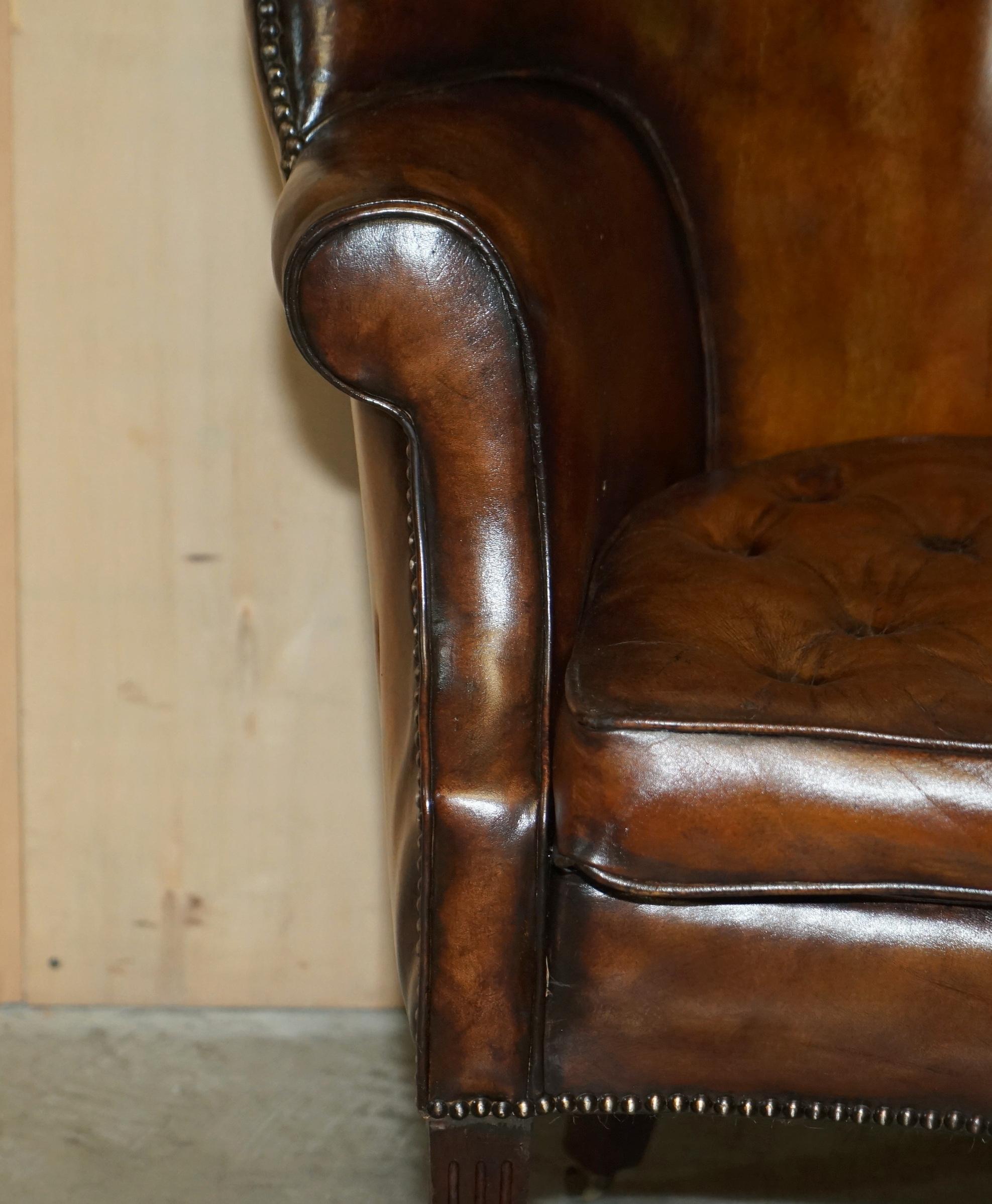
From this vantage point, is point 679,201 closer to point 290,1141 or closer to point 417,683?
point 417,683

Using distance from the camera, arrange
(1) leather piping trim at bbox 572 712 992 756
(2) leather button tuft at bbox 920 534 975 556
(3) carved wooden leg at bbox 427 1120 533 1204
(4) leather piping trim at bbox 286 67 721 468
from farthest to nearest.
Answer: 1. (4) leather piping trim at bbox 286 67 721 468
2. (2) leather button tuft at bbox 920 534 975 556
3. (3) carved wooden leg at bbox 427 1120 533 1204
4. (1) leather piping trim at bbox 572 712 992 756

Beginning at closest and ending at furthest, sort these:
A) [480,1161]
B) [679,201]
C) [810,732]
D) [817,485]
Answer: [810,732] < [480,1161] < [817,485] < [679,201]

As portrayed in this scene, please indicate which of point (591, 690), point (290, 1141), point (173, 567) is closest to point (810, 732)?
point (591, 690)

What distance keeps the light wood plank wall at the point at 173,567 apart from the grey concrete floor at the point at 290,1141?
0.40ft

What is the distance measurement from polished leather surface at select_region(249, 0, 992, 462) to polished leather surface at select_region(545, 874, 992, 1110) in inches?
21.9

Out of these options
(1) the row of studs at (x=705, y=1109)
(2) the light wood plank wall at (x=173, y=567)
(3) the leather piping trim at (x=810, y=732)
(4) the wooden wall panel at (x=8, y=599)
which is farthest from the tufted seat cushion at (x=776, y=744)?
(4) the wooden wall panel at (x=8, y=599)

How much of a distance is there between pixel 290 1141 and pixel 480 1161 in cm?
48

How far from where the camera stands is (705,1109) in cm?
79

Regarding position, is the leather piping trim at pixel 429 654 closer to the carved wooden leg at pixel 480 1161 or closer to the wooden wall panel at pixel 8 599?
the carved wooden leg at pixel 480 1161

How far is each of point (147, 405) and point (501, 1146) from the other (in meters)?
0.88

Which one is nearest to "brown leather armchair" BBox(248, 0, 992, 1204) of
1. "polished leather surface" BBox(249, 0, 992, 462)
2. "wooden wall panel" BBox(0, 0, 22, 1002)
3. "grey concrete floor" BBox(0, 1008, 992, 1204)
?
"polished leather surface" BBox(249, 0, 992, 462)

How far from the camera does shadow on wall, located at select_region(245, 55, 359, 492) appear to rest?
4.67 feet

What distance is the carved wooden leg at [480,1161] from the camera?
0.81 metres

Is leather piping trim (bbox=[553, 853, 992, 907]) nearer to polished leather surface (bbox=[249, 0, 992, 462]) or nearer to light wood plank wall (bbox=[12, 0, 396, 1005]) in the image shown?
polished leather surface (bbox=[249, 0, 992, 462])
